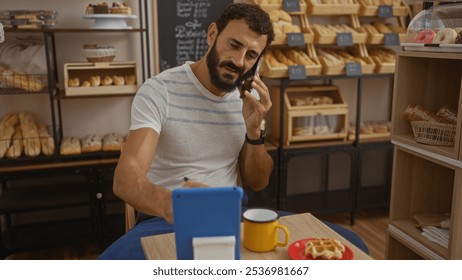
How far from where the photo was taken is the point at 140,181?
1061mm

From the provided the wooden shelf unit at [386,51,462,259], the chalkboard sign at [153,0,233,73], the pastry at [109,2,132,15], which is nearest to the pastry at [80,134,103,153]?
the chalkboard sign at [153,0,233,73]

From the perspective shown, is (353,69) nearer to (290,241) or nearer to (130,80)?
(130,80)

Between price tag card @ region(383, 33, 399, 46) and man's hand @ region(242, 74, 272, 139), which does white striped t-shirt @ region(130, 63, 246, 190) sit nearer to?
man's hand @ region(242, 74, 272, 139)

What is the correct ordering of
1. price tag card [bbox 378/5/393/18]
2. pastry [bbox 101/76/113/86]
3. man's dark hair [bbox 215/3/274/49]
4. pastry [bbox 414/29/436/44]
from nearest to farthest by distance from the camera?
man's dark hair [bbox 215/3/274/49], pastry [bbox 414/29/436/44], pastry [bbox 101/76/113/86], price tag card [bbox 378/5/393/18]

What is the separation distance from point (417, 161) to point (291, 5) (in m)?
1.31

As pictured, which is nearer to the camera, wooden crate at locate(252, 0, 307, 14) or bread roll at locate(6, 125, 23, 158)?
bread roll at locate(6, 125, 23, 158)

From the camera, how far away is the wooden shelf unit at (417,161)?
5.05 ft

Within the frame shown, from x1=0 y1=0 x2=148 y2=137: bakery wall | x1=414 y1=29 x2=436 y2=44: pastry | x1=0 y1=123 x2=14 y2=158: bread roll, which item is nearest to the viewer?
x1=414 y1=29 x2=436 y2=44: pastry

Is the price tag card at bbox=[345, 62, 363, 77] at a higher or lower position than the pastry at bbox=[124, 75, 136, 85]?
higher

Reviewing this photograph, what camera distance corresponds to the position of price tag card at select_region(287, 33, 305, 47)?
2.57 meters

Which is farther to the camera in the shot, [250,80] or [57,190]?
[57,190]

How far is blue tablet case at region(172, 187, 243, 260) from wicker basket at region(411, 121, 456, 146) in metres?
0.99

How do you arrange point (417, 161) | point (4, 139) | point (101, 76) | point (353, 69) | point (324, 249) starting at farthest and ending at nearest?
point (353, 69) → point (101, 76) → point (4, 139) → point (417, 161) → point (324, 249)

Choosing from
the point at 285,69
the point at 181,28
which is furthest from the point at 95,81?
the point at 285,69
